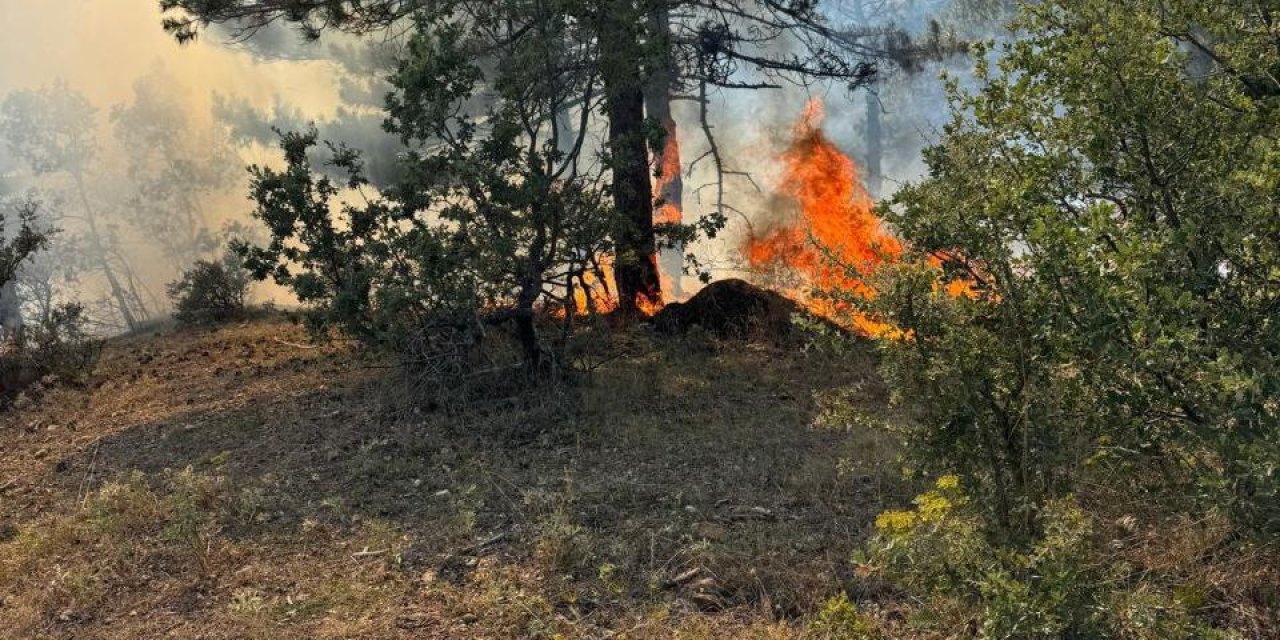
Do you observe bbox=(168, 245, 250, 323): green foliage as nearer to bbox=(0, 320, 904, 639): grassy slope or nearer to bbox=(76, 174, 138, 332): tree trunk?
bbox=(0, 320, 904, 639): grassy slope

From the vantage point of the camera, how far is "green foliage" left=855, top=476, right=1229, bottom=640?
2.31 m

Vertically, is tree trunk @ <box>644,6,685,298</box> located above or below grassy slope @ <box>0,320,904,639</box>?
above

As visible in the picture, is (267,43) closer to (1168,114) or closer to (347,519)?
(347,519)

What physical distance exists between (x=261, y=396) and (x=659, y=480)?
4164 millimetres

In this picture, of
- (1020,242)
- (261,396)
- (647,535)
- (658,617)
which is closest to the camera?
(1020,242)

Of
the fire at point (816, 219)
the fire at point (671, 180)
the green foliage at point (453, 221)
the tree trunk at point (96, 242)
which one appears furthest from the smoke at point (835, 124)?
the green foliage at point (453, 221)

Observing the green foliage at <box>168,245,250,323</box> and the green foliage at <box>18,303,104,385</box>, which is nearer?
the green foliage at <box>18,303,104,385</box>

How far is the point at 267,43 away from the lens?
59.0ft

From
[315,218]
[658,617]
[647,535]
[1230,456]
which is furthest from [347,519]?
[1230,456]

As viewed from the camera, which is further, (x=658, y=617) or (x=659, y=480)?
(x=659, y=480)

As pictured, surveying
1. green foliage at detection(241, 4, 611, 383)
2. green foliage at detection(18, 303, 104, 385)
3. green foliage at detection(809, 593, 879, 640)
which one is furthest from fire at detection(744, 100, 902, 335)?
green foliage at detection(809, 593, 879, 640)

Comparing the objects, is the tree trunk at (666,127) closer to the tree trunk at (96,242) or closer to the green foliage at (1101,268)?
the green foliage at (1101,268)

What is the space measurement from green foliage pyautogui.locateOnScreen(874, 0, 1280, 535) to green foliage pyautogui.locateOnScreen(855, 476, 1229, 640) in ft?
0.44

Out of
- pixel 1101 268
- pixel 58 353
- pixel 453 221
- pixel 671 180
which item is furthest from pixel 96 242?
pixel 1101 268
